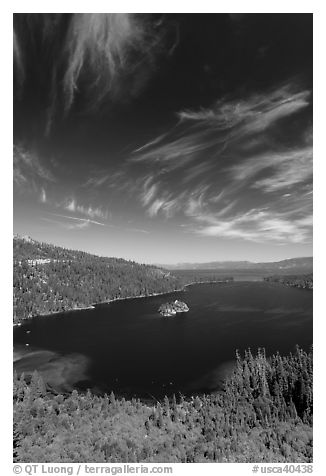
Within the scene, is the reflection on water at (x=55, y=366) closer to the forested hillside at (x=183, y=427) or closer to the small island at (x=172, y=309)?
the forested hillside at (x=183, y=427)

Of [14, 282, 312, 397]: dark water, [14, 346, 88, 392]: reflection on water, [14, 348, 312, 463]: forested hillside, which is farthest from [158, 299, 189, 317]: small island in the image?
[14, 348, 312, 463]: forested hillside

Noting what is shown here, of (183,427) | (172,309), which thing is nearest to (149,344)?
(172,309)

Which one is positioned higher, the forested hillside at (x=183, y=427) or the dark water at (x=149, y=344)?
the forested hillside at (x=183, y=427)

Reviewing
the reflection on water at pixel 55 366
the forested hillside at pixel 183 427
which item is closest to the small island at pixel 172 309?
the reflection on water at pixel 55 366

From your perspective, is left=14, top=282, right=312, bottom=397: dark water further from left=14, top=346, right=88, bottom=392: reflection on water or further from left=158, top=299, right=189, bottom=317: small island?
left=158, top=299, right=189, bottom=317: small island

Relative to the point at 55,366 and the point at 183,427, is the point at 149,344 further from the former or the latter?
the point at 183,427
